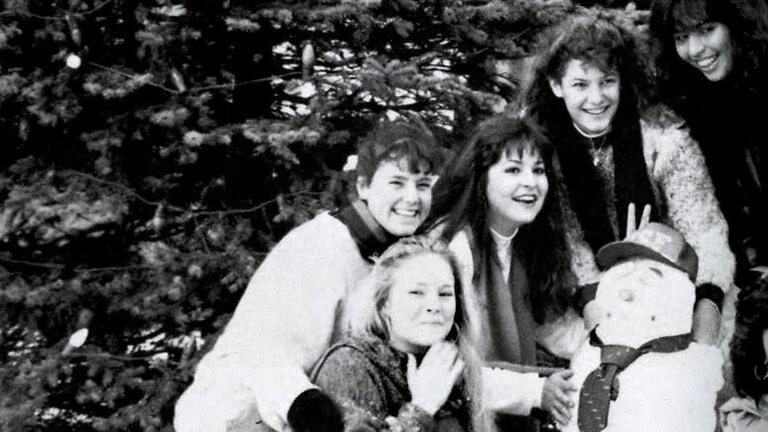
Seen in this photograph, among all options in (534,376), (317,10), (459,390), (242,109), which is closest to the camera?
(459,390)

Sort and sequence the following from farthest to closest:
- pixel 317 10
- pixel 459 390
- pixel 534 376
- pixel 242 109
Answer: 1. pixel 242 109
2. pixel 317 10
3. pixel 534 376
4. pixel 459 390

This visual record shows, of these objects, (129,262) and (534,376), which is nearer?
(534,376)

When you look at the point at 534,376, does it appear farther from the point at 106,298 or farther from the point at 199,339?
the point at 106,298

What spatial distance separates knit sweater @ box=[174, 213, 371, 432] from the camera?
2.76 metres

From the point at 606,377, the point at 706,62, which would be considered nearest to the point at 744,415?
the point at 606,377

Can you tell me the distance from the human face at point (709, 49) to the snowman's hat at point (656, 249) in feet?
1.69

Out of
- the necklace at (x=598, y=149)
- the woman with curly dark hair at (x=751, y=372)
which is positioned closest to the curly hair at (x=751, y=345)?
the woman with curly dark hair at (x=751, y=372)

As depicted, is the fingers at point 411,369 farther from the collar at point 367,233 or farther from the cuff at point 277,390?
the collar at point 367,233

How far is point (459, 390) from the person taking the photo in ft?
8.53

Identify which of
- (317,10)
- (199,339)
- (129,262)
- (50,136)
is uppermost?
(317,10)

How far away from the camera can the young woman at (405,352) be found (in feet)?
8.11

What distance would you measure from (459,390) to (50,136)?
1.94 m

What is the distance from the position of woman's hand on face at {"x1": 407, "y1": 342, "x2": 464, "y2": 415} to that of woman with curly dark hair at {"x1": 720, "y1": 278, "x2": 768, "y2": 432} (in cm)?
85

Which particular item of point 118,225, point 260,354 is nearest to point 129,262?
point 118,225
